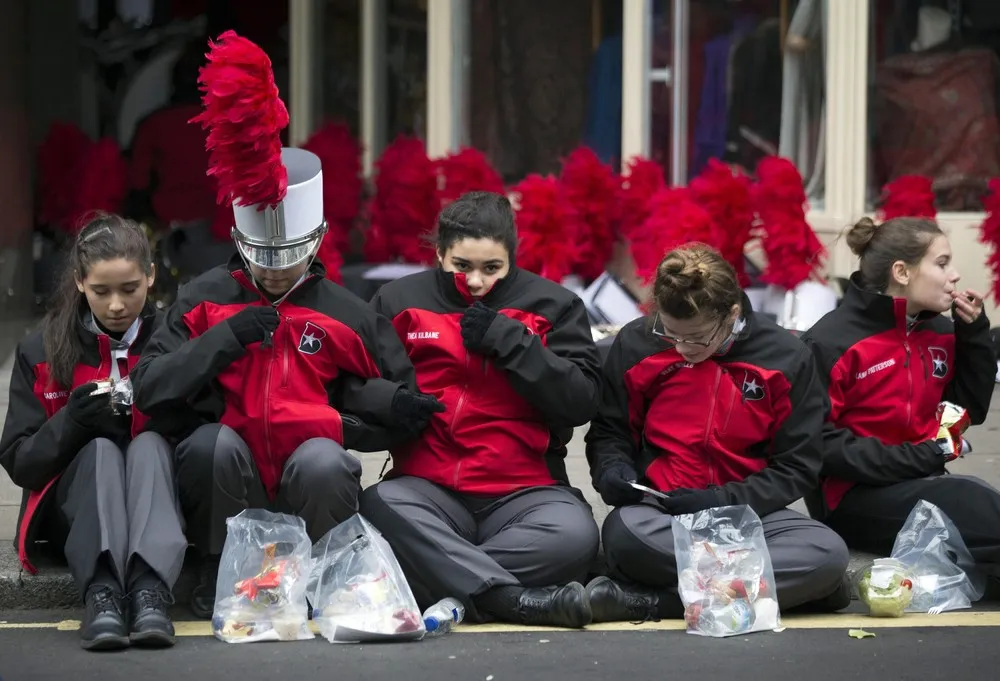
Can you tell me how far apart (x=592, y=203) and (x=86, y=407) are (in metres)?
4.51

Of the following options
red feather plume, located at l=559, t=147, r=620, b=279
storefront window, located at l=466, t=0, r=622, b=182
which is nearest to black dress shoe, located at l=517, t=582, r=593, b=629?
red feather plume, located at l=559, t=147, r=620, b=279

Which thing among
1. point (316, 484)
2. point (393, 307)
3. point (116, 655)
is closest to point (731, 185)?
point (393, 307)

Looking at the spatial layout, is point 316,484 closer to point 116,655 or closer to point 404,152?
point 116,655

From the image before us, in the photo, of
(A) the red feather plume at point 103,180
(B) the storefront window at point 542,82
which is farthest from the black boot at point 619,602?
(A) the red feather plume at point 103,180

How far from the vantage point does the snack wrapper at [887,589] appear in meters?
4.94

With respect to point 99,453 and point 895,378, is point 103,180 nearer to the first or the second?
point 99,453

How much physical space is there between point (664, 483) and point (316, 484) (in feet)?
3.33

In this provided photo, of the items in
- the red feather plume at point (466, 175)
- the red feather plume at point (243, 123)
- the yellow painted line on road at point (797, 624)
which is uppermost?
the red feather plume at point (243, 123)

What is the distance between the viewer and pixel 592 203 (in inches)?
350

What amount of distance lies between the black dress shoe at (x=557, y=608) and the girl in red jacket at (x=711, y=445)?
73 millimetres

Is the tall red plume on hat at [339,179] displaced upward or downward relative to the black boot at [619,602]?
upward

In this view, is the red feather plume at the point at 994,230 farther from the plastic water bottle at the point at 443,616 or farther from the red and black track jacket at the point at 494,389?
the plastic water bottle at the point at 443,616

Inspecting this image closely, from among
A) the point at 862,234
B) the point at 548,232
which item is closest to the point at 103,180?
the point at 548,232

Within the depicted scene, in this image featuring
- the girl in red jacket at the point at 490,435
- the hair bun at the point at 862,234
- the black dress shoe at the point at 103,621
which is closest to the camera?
the black dress shoe at the point at 103,621
